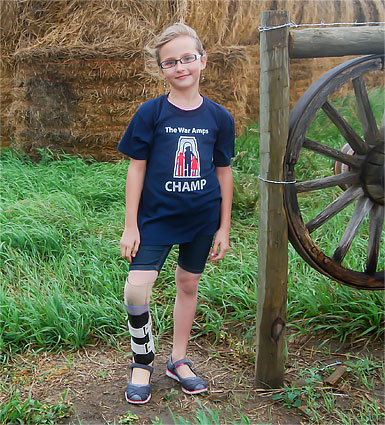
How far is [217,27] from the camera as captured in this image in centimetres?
609

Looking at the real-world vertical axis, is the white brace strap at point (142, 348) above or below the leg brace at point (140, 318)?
below

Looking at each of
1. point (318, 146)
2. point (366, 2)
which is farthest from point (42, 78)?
point (366, 2)

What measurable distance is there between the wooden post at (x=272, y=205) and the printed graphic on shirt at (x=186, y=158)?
0.28m

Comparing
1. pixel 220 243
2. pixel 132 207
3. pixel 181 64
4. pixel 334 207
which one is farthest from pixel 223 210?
pixel 181 64

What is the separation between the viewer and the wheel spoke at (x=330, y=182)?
2439 millimetres

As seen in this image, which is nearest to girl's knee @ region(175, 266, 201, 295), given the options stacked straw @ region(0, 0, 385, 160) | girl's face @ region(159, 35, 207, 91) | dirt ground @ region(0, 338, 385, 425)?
dirt ground @ region(0, 338, 385, 425)

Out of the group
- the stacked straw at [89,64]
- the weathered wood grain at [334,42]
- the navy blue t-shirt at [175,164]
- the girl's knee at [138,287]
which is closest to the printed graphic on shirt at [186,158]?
the navy blue t-shirt at [175,164]

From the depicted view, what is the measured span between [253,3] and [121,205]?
11.8 feet

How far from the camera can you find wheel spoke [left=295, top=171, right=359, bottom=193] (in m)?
2.44

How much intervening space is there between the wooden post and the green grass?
0.18 meters

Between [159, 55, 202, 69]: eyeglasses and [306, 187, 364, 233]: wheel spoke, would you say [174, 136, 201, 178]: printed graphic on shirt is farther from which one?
[306, 187, 364, 233]: wheel spoke

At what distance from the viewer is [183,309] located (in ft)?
8.54

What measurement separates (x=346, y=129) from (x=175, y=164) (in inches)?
32.6

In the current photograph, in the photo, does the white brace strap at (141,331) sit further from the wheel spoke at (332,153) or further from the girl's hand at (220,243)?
the wheel spoke at (332,153)
